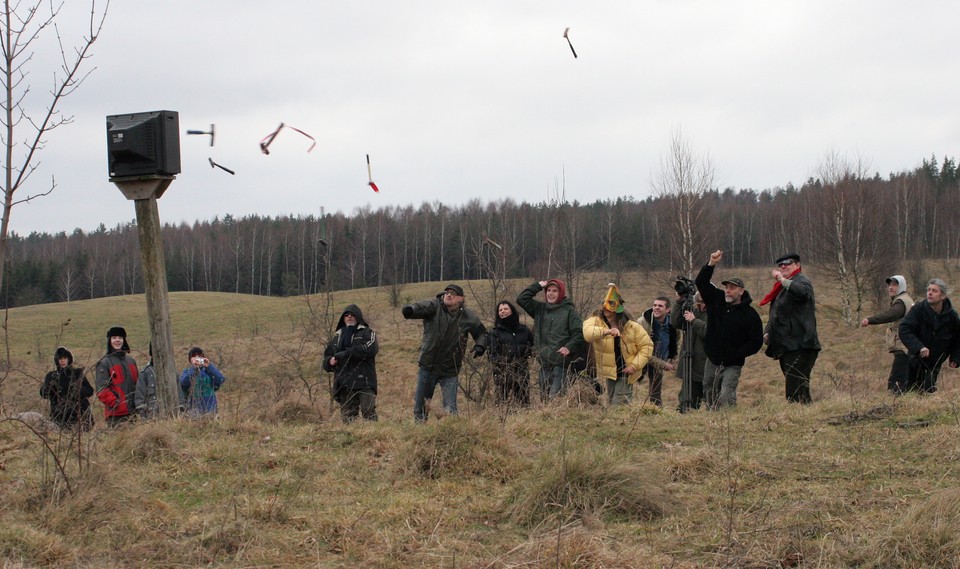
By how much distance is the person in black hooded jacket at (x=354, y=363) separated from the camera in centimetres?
911

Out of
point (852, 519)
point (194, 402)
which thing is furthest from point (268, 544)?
point (194, 402)

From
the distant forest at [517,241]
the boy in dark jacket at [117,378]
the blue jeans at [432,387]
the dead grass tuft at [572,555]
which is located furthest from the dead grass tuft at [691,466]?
the distant forest at [517,241]

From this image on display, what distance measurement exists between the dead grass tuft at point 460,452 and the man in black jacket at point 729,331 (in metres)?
3.74

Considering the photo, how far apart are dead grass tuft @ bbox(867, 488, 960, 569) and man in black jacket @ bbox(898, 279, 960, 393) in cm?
556

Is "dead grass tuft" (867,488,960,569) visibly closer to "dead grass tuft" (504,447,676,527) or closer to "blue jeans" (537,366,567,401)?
"dead grass tuft" (504,447,676,527)

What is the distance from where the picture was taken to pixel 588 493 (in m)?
Result: 4.46

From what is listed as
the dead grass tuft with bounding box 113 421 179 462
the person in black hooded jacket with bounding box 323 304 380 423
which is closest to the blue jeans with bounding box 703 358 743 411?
the person in black hooded jacket with bounding box 323 304 380 423

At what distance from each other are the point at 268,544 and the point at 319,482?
1.15 meters

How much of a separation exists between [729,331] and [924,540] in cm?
512

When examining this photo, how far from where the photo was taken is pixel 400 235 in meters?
73.2

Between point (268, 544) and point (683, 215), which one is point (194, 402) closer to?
point (268, 544)

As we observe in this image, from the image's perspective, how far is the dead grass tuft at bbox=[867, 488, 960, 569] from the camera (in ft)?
11.4

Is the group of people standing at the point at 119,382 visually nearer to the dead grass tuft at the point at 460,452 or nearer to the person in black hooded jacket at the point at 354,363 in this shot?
the person in black hooded jacket at the point at 354,363

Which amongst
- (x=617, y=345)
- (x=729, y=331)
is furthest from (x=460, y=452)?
(x=617, y=345)
